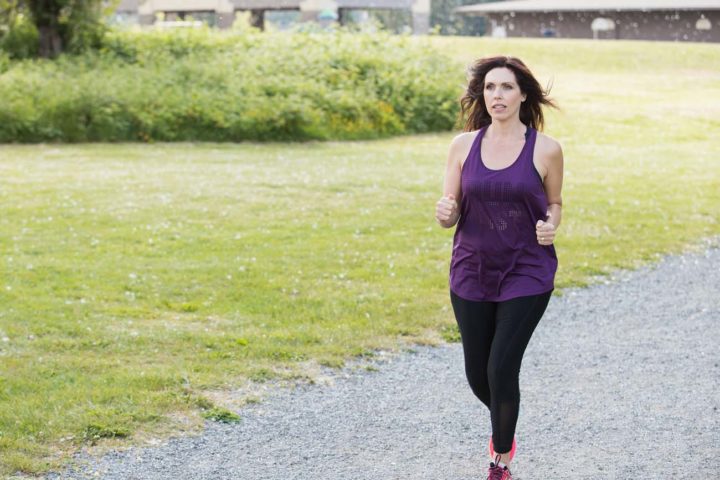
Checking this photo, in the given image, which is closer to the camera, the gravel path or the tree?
the gravel path

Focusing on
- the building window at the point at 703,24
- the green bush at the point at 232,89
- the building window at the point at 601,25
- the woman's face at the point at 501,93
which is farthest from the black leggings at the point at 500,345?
the building window at the point at 601,25

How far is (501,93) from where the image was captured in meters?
5.02

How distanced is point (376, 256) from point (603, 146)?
1330cm

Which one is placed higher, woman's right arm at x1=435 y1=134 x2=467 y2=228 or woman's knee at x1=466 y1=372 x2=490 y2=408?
woman's right arm at x1=435 y1=134 x2=467 y2=228

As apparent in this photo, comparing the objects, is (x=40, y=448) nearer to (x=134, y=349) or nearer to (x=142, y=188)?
(x=134, y=349)

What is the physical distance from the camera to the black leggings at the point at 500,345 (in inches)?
193

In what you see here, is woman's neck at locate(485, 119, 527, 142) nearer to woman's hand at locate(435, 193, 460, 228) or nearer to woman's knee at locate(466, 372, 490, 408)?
woman's hand at locate(435, 193, 460, 228)

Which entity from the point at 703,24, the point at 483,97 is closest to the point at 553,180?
the point at 483,97

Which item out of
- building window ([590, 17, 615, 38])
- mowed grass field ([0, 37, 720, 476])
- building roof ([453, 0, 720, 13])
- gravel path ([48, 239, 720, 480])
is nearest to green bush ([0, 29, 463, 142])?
mowed grass field ([0, 37, 720, 476])

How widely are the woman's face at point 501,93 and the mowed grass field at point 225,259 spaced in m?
2.60

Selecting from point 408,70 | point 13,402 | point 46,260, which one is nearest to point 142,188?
point 46,260

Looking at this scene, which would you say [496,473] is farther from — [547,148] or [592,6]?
[592,6]

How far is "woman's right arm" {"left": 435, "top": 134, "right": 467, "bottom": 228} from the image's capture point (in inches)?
193

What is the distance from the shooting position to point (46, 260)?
10781 mm
